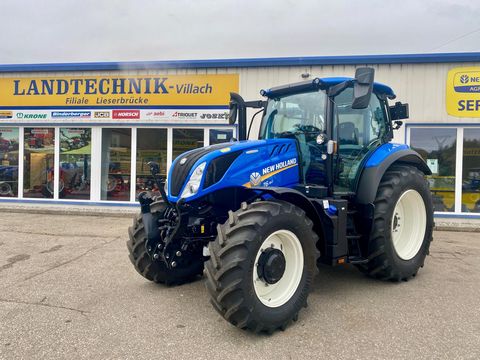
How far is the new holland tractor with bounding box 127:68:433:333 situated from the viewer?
350 cm

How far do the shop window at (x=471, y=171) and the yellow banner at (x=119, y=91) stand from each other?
6221 millimetres

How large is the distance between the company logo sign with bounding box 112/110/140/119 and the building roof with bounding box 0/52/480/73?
48.4 inches

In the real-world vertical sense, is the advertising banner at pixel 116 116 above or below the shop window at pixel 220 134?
above

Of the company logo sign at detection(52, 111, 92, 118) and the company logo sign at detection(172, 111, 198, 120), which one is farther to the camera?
the company logo sign at detection(52, 111, 92, 118)

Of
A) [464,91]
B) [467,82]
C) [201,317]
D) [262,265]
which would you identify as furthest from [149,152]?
[467,82]

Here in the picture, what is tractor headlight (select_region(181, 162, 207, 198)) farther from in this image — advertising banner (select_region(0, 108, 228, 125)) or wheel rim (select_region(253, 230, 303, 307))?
advertising banner (select_region(0, 108, 228, 125))

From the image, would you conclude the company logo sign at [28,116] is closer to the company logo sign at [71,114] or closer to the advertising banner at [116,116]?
the advertising banner at [116,116]

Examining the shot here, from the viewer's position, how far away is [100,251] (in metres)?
6.84

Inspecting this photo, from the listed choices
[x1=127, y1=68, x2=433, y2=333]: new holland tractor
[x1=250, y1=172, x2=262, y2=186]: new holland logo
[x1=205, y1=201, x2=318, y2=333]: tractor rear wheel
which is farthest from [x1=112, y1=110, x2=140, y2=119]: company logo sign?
[x1=205, y1=201, x2=318, y2=333]: tractor rear wheel

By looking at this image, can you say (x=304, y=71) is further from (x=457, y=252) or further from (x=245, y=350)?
(x=245, y=350)

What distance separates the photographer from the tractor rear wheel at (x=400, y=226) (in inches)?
186

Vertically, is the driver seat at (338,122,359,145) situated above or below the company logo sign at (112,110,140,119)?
below

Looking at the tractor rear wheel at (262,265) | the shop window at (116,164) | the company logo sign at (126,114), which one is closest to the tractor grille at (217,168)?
the tractor rear wheel at (262,265)

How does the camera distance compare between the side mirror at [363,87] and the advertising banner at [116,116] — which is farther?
the advertising banner at [116,116]
